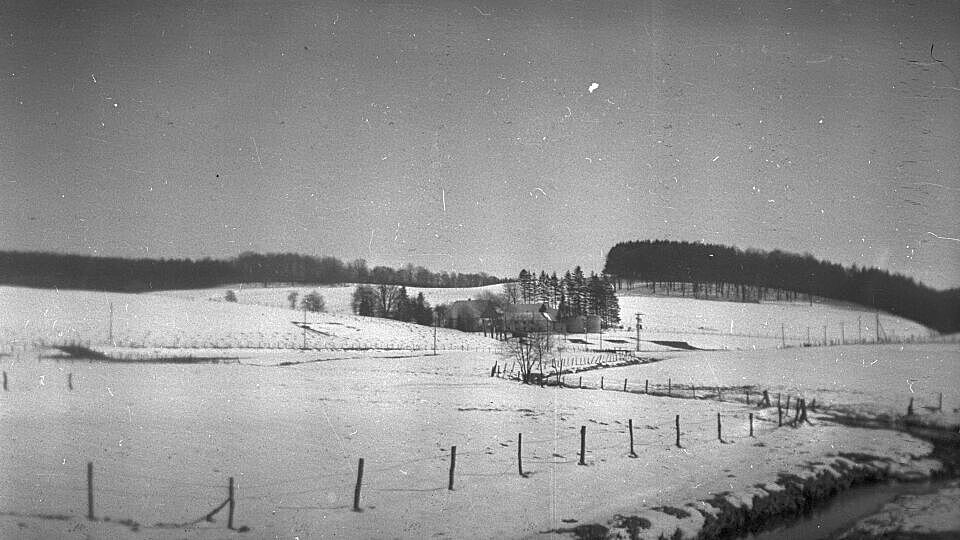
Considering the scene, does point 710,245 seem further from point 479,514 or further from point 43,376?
point 43,376

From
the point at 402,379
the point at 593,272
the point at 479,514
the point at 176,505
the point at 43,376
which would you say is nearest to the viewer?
the point at 176,505

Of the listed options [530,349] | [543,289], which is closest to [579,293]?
[543,289]

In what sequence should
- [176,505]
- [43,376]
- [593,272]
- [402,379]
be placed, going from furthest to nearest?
1. [402,379]
2. [593,272]
3. [43,376]
4. [176,505]

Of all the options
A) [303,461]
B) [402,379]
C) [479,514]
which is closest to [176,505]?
[303,461]

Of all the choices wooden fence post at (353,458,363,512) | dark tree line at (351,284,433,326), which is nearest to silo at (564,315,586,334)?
dark tree line at (351,284,433,326)

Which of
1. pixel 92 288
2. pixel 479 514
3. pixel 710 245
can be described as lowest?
pixel 479 514

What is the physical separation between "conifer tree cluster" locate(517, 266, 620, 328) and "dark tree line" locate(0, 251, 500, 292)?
1.84 feet

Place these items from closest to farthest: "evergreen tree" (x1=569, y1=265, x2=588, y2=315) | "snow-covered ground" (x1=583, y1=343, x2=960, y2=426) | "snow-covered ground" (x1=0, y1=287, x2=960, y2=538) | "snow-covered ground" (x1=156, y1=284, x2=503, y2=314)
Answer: "snow-covered ground" (x1=0, y1=287, x2=960, y2=538) < "snow-covered ground" (x1=156, y1=284, x2=503, y2=314) < "snow-covered ground" (x1=583, y1=343, x2=960, y2=426) < "evergreen tree" (x1=569, y1=265, x2=588, y2=315)

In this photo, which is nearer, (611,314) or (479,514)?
(479,514)

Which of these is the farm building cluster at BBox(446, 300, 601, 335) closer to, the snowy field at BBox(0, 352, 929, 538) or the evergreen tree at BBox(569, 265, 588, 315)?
the evergreen tree at BBox(569, 265, 588, 315)

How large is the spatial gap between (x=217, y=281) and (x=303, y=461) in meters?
2.50

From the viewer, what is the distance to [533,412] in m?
9.50

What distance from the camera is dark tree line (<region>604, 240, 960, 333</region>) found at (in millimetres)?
8133

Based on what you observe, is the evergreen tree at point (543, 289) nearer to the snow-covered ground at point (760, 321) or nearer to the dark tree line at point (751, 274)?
the dark tree line at point (751, 274)
